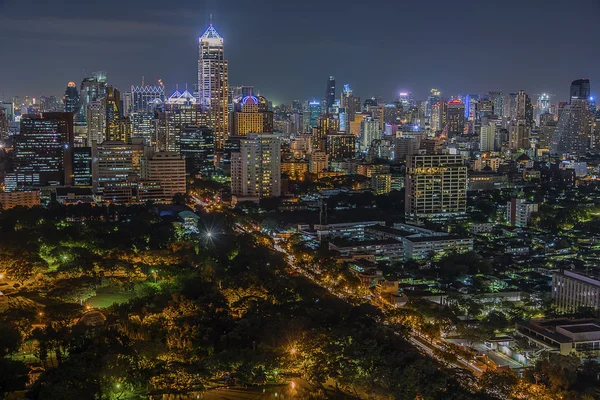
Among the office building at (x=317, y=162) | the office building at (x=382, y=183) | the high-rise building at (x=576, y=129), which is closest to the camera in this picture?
the office building at (x=382, y=183)

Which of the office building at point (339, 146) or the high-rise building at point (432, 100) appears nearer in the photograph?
the office building at point (339, 146)

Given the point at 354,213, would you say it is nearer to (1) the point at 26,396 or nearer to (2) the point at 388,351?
(2) the point at 388,351

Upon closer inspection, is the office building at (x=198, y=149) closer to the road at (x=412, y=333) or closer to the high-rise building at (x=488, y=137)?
the road at (x=412, y=333)

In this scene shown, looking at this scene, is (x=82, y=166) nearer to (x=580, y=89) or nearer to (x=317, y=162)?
(x=317, y=162)

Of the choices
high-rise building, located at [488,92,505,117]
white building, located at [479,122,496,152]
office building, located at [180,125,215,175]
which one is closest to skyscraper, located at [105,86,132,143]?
office building, located at [180,125,215,175]

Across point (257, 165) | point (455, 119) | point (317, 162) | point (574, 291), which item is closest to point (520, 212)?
point (257, 165)

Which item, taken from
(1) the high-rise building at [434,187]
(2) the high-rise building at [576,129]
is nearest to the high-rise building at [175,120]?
(1) the high-rise building at [434,187]

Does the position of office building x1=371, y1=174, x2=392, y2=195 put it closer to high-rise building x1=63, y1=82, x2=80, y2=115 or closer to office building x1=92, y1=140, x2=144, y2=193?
office building x1=92, y1=140, x2=144, y2=193
